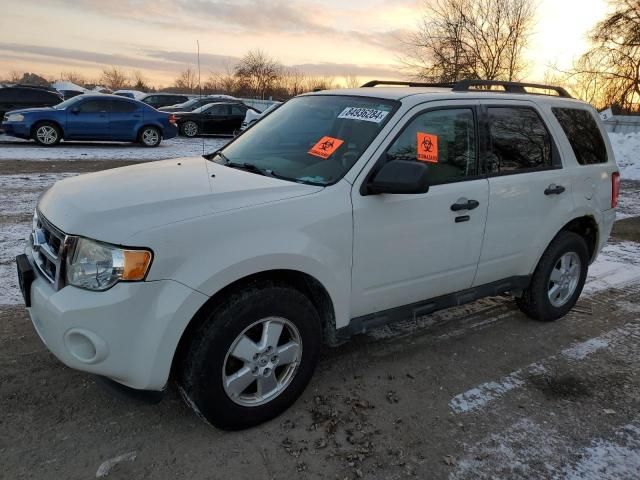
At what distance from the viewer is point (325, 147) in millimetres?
3338

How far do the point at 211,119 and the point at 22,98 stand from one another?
20.9ft

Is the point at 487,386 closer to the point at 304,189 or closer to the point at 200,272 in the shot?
the point at 304,189

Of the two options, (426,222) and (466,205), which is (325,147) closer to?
(426,222)

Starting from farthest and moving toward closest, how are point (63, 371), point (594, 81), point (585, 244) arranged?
point (594, 81) < point (585, 244) < point (63, 371)

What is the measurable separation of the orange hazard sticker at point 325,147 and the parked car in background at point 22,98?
1728 centimetres

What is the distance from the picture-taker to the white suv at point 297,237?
2453 millimetres

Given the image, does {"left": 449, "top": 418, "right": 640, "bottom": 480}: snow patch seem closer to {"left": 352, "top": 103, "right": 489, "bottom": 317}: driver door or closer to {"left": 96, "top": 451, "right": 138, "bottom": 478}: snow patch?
{"left": 352, "top": 103, "right": 489, "bottom": 317}: driver door

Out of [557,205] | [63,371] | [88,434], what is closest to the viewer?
[88,434]

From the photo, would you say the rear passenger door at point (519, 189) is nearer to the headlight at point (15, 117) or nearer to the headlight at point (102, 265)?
the headlight at point (102, 265)

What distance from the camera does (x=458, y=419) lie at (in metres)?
3.10

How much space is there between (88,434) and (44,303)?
0.78 metres

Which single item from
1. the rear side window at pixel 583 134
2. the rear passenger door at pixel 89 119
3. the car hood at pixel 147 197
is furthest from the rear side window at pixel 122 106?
the rear side window at pixel 583 134

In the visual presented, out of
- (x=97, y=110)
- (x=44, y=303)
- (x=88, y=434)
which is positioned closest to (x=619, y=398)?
(x=88, y=434)

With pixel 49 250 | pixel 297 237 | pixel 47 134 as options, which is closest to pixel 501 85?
pixel 297 237
